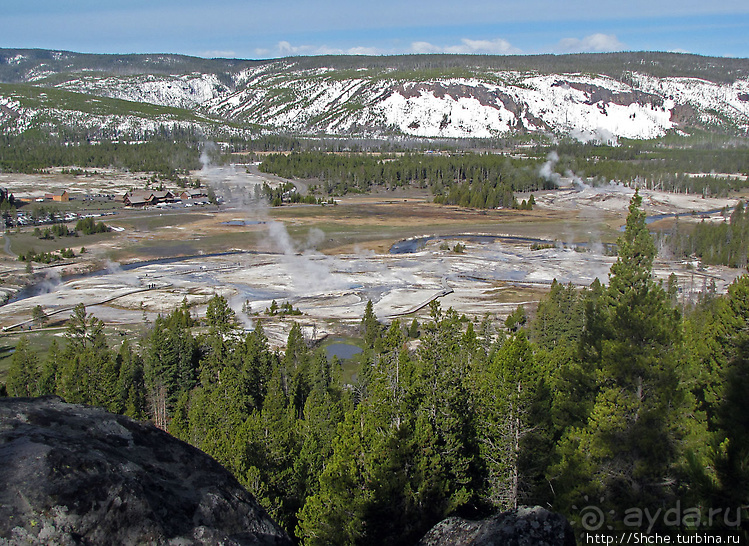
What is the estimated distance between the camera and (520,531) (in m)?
7.17

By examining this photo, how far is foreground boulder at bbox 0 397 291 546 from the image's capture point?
5363 millimetres

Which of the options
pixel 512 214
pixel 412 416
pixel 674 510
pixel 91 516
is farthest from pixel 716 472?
pixel 512 214

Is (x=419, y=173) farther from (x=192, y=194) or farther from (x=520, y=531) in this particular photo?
(x=520, y=531)

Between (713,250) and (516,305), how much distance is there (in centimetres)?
4210

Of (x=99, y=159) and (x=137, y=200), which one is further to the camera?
(x=99, y=159)

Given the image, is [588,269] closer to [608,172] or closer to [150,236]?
[150,236]

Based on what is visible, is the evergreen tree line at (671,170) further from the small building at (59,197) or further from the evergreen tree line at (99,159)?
the small building at (59,197)

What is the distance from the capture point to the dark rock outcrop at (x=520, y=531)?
7.09 meters

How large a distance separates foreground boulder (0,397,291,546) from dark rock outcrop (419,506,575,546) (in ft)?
7.57

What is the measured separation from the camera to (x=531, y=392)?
680 inches

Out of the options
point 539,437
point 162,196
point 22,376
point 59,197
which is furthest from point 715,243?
point 59,197

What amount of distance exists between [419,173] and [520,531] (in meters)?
161

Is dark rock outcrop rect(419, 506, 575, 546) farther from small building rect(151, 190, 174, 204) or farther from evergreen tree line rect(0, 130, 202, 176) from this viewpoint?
→ evergreen tree line rect(0, 130, 202, 176)

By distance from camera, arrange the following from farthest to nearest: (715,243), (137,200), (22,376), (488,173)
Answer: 1. (488,173)
2. (137,200)
3. (715,243)
4. (22,376)
